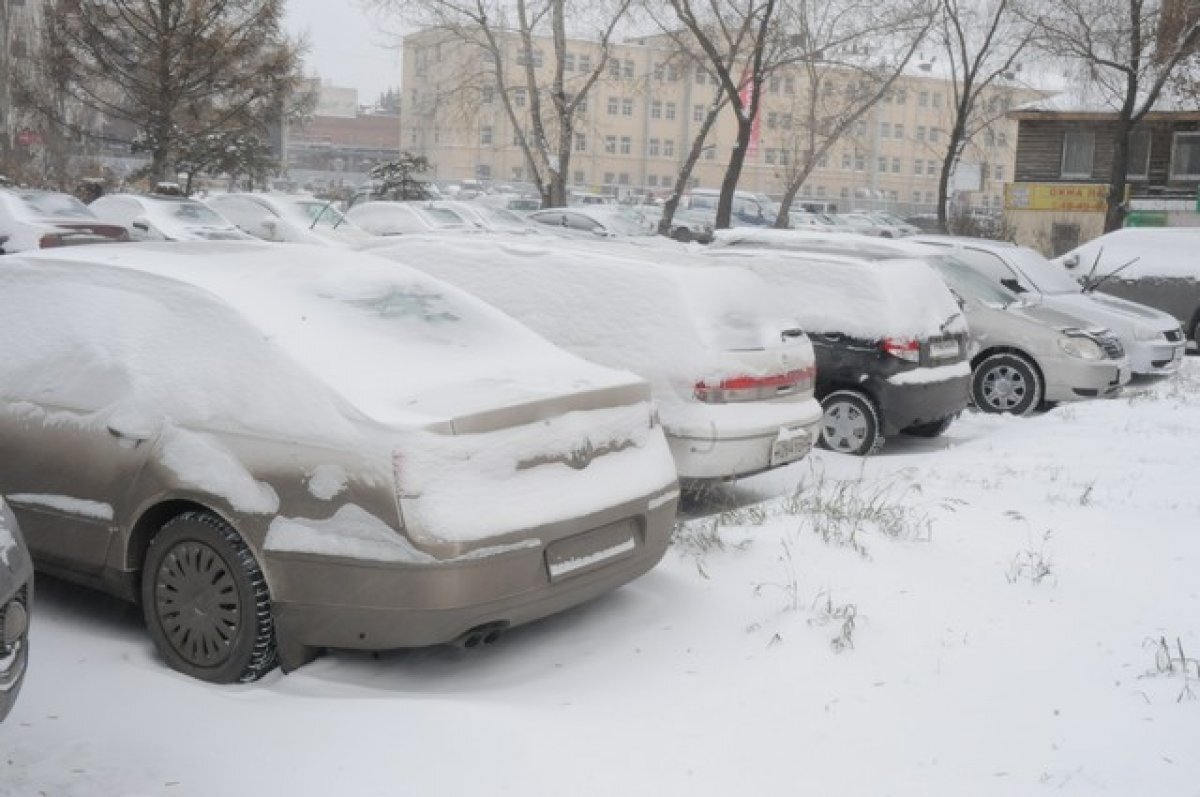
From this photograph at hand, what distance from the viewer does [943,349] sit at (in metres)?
9.47

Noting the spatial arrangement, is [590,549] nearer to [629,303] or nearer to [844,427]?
[629,303]

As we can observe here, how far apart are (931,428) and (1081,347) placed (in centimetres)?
244

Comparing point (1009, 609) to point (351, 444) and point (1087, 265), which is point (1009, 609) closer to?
point (351, 444)

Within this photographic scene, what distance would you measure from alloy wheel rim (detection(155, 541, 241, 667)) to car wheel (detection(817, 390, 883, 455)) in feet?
18.0

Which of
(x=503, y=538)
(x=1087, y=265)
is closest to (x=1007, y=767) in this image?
(x=503, y=538)

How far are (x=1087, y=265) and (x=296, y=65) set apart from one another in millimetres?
19303

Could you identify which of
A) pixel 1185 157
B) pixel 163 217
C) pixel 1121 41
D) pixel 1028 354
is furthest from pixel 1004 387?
pixel 1185 157

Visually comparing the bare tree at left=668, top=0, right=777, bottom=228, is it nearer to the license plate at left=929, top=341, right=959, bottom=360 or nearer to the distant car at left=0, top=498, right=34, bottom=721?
the license plate at left=929, top=341, right=959, bottom=360

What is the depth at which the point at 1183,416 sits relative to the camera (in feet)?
34.1

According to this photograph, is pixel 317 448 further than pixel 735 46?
No

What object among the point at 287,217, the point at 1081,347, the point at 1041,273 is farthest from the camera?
the point at 287,217

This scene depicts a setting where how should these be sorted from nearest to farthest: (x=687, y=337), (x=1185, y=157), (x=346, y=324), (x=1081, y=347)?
(x=346, y=324) → (x=687, y=337) → (x=1081, y=347) → (x=1185, y=157)

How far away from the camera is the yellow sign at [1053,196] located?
37.4 metres

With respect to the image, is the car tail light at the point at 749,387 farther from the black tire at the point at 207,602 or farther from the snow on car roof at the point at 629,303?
the black tire at the point at 207,602
